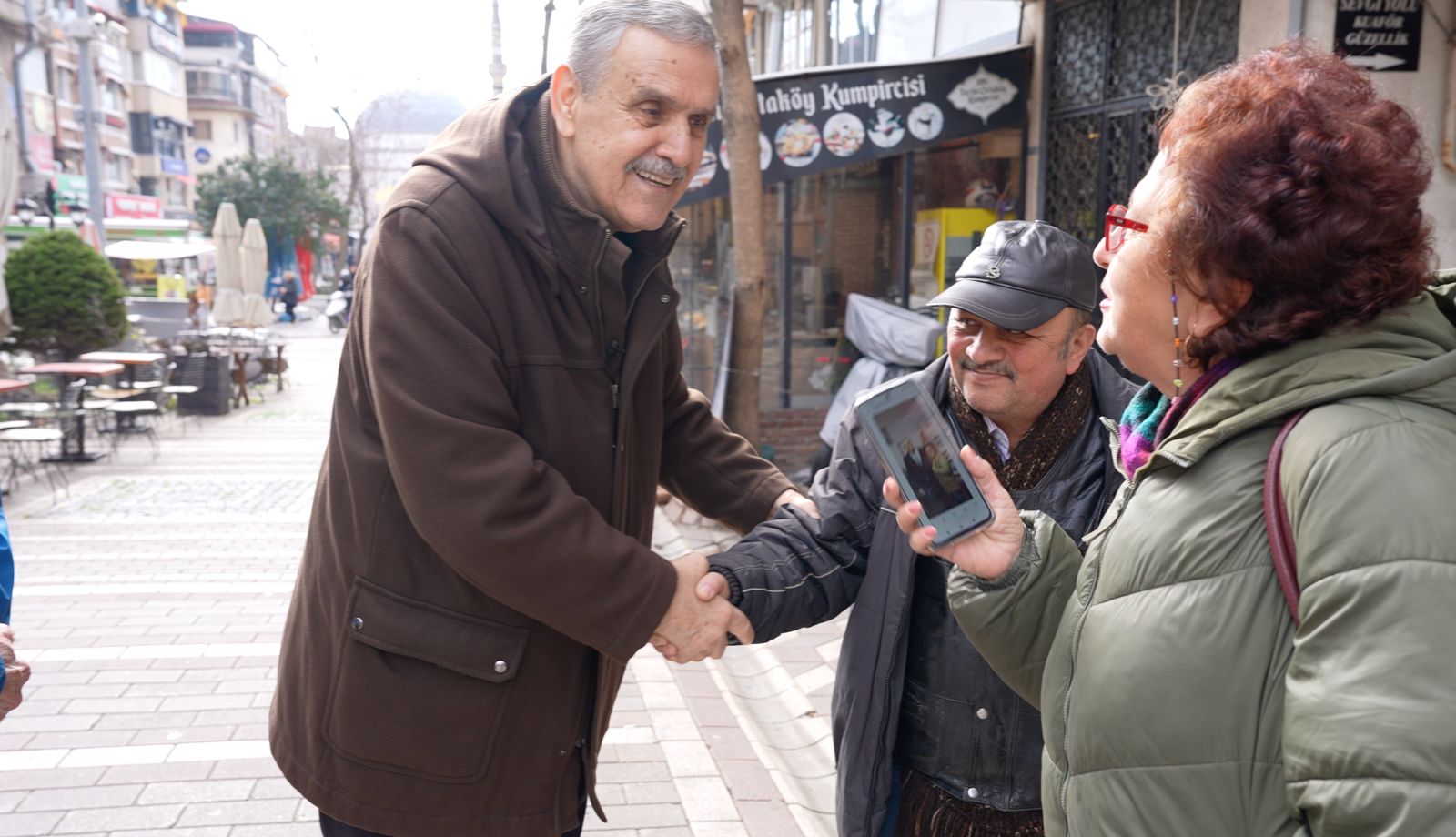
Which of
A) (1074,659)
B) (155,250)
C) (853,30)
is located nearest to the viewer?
(1074,659)

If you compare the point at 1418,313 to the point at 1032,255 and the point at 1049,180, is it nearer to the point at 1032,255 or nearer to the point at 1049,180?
the point at 1032,255

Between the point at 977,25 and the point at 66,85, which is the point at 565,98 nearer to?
the point at 977,25

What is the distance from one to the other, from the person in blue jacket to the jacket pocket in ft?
3.47

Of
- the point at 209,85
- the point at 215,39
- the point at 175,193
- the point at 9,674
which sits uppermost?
the point at 215,39

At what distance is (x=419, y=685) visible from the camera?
2.04 m

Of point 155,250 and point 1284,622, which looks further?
point 155,250

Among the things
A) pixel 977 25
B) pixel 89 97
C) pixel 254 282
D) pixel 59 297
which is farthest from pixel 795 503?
pixel 89 97

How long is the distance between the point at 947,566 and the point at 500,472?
94cm

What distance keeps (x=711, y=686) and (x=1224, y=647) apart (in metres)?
4.52

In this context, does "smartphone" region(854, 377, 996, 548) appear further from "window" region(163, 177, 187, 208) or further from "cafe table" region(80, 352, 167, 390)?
"window" region(163, 177, 187, 208)

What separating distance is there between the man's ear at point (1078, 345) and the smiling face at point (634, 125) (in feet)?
2.92

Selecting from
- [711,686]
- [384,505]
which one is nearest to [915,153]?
[711,686]

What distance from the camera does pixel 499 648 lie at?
2037mm

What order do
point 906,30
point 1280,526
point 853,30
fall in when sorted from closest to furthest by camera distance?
point 1280,526 < point 906,30 < point 853,30
